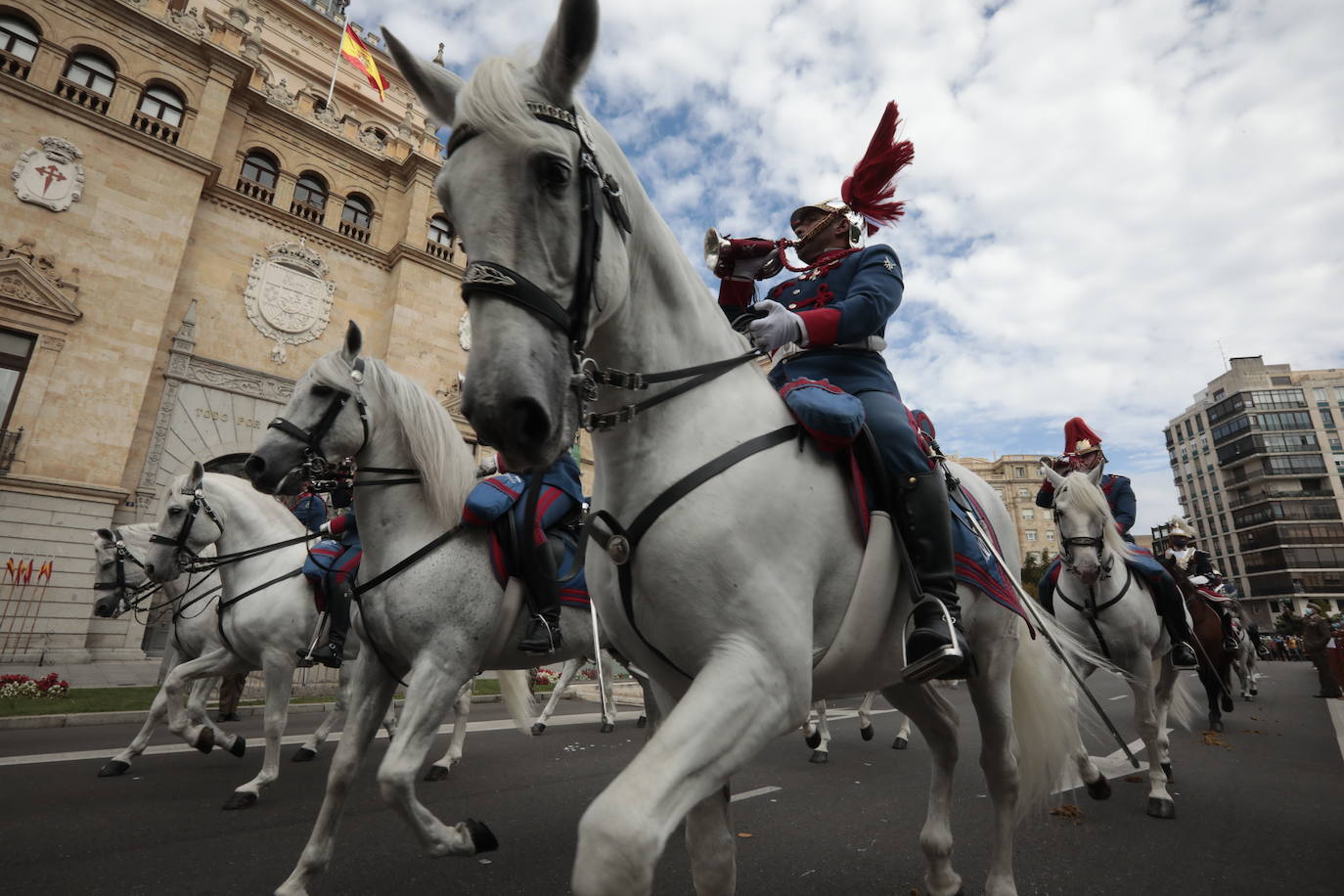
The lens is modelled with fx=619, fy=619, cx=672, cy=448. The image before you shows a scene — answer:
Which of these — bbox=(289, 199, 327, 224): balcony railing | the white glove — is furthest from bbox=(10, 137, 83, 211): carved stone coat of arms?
the white glove

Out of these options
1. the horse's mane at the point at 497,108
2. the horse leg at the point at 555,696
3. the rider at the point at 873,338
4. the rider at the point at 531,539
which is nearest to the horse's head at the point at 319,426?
the rider at the point at 531,539

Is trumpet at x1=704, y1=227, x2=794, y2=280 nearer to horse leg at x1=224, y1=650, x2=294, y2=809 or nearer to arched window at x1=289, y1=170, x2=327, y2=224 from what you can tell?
horse leg at x1=224, y1=650, x2=294, y2=809

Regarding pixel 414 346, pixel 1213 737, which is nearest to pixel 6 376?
pixel 414 346

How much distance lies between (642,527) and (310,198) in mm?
24065

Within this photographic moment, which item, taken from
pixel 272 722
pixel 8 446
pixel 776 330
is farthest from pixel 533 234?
pixel 8 446

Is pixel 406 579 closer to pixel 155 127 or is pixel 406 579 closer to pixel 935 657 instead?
pixel 935 657

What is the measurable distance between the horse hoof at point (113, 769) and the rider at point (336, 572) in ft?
5.43

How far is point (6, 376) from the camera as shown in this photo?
13930 millimetres

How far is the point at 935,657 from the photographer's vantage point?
74.5 inches

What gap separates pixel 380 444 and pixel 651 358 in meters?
3.14

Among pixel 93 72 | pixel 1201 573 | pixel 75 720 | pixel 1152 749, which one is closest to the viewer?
pixel 1152 749

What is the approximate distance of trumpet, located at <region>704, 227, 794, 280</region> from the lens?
9.14ft

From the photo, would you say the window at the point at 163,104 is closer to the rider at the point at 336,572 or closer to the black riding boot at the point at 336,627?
the rider at the point at 336,572

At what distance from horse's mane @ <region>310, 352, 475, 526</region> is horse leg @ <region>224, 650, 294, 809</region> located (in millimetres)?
2490
